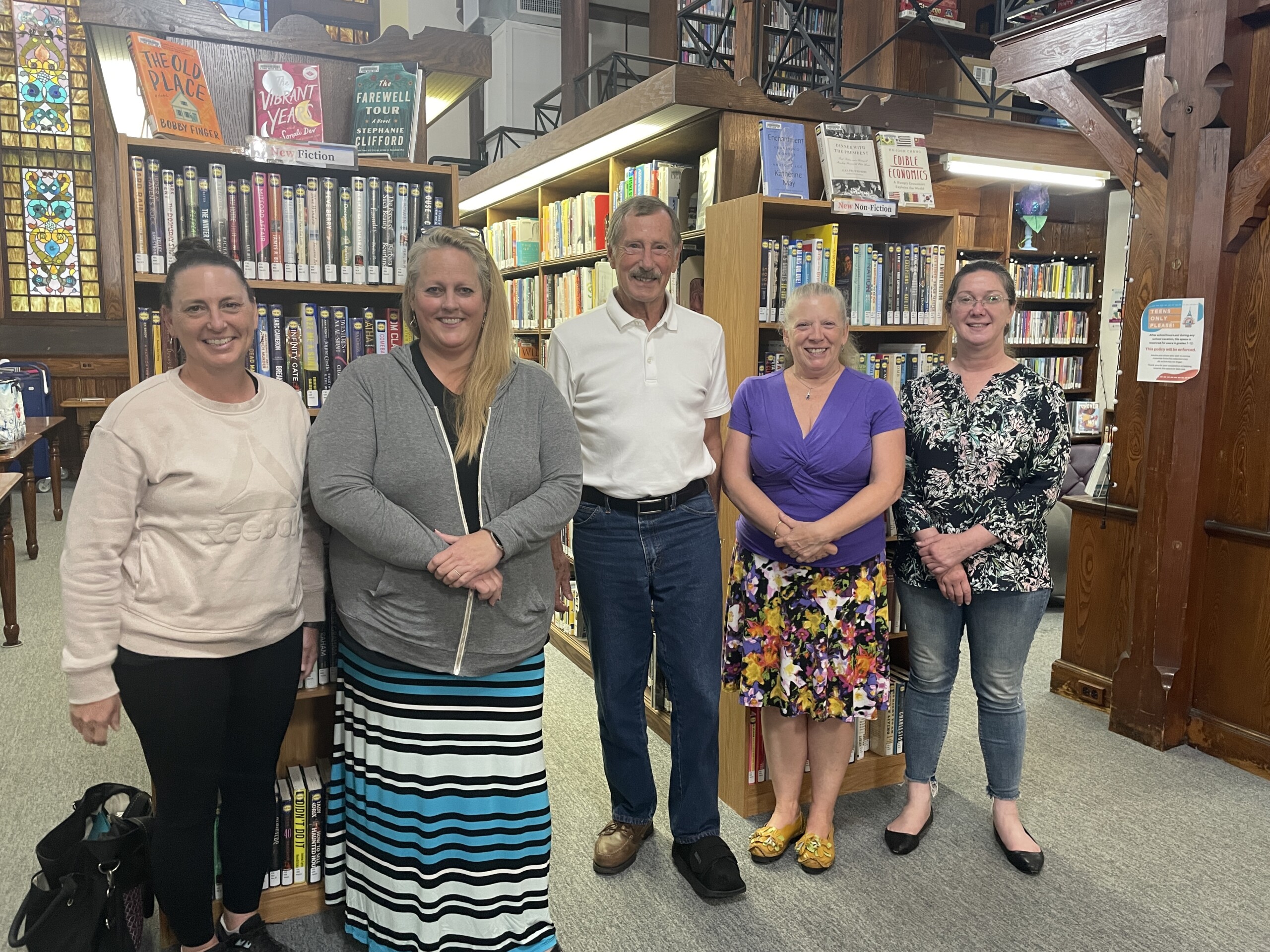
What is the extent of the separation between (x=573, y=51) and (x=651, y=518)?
614 cm

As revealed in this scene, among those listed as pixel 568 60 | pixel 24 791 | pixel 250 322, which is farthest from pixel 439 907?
pixel 568 60

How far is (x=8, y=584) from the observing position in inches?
169

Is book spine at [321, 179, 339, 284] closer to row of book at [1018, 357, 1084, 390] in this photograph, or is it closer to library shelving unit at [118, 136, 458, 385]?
library shelving unit at [118, 136, 458, 385]

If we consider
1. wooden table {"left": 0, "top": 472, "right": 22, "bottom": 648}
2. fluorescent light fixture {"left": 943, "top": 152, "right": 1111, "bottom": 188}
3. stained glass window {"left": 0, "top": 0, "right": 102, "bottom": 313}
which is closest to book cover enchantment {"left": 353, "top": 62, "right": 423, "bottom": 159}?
wooden table {"left": 0, "top": 472, "right": 22, "bottom": 648}

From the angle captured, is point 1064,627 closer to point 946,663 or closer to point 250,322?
point 946,663

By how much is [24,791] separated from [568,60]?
6.37m

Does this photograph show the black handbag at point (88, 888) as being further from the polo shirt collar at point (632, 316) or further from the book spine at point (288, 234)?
the polo shirt collar at point (632, 316)

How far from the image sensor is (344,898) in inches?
87.0

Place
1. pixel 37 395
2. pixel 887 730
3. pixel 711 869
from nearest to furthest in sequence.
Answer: pixel 711 869
pixel 887 730
pixel 37 395

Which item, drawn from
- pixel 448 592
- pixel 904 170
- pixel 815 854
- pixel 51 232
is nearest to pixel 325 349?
pixel 448 592

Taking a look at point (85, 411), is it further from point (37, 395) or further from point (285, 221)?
point (285, 221)

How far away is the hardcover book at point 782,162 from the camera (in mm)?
3037

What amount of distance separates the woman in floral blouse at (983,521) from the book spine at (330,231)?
1.58m

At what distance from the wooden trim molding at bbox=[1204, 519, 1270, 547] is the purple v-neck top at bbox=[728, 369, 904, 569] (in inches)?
64.7
